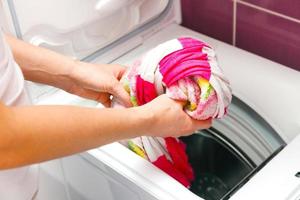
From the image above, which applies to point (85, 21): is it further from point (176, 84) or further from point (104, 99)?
point (176, 84)

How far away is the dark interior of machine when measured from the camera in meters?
1.21

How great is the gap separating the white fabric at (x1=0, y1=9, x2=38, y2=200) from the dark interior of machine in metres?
0.44

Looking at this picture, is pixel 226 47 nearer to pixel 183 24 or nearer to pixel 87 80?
pixel 183 24

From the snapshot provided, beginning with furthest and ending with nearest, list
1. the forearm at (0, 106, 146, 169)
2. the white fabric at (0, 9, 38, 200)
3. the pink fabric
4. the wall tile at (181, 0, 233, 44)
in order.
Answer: the wall tile at (181, 0, 233, 44) < the pink fabric < the white fabric at (0, 9, 38, 200) < the forearm at (0, 106, 146, 169)

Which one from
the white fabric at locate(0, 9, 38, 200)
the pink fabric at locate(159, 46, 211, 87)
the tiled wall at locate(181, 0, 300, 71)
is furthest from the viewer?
the tiled wall at locate(181, 0, 300, 71)

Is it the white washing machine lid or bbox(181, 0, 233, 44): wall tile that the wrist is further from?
bbox(181, 0, 233, 44): wall tile

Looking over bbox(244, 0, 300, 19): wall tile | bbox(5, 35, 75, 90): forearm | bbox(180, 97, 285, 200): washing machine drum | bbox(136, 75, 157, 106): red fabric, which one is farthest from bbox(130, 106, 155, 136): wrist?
bbox(244, 0, 300, 19): wall tile

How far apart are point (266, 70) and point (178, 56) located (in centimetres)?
34

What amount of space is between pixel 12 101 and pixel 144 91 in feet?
0.86

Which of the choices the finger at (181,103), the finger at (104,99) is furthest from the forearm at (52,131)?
the finger at (104,99)

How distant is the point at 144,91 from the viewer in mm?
987

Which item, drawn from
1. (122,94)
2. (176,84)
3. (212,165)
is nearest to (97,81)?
(122,94)

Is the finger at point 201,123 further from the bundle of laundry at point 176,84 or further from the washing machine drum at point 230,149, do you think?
the washing machine drum at point 230,149

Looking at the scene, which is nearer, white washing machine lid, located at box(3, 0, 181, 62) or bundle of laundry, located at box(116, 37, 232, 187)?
bundle of laundry, located at box(116, 37, 232, 187)
